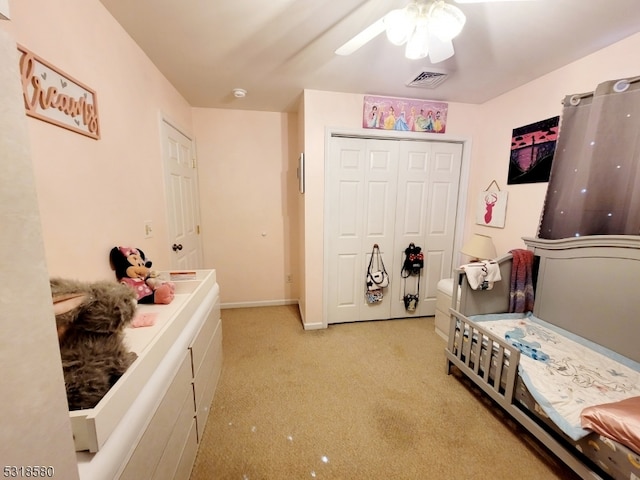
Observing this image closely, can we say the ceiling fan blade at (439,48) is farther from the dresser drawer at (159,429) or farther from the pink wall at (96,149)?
the dresser drawer at (159,429)

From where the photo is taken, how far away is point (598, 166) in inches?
69.4

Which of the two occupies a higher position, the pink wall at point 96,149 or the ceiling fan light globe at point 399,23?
the ceiling fan light globe at point 399,23

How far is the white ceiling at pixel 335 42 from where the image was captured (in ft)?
4.63

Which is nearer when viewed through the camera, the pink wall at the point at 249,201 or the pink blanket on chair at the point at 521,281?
the pink blanket on chair at the point at 521,281

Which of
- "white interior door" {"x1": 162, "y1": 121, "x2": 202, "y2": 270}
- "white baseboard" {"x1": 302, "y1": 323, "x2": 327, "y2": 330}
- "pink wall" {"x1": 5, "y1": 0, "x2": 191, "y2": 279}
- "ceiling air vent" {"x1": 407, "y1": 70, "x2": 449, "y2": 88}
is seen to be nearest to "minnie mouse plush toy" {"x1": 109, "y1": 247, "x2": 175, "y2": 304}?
"pink wall" {"x1": 5, "y1": 0, "x2": 191, "y2": 279}

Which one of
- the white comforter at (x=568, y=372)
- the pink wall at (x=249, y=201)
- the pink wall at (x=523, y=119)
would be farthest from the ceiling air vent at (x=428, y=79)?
the white comforter at (x=568, y=372)

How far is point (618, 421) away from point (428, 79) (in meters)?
2.42

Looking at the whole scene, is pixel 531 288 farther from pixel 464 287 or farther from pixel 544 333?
pixel 464 287

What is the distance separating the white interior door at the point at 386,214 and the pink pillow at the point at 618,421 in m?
1.90

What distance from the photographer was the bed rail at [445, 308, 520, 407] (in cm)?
154

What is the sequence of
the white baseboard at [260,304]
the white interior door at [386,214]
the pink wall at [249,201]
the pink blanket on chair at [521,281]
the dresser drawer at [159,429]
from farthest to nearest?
the white baseboard at [260,304]
the pink wall at [249,201]
the white interior door at [386,214]
the pink blanket on chair at [521,281]
the dresser drawer at [159,429]

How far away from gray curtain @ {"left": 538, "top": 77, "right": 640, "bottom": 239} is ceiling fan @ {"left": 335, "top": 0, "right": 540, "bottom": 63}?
4.08ft

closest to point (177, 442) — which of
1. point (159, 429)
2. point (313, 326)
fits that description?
point (159, 429)

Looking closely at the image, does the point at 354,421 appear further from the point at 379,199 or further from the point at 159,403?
the point at 379,199
